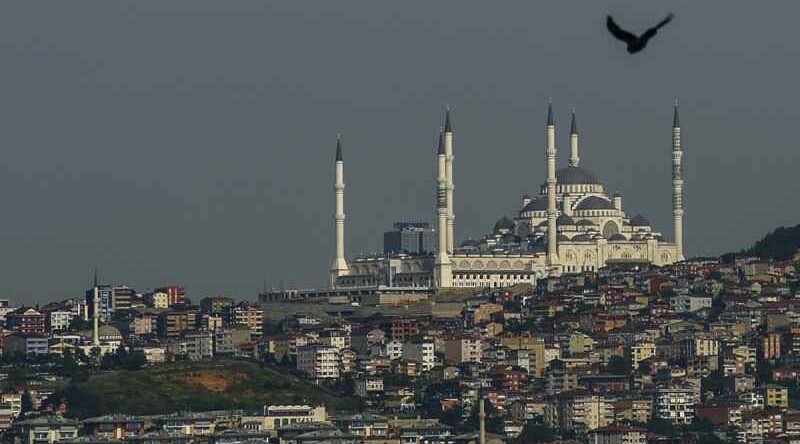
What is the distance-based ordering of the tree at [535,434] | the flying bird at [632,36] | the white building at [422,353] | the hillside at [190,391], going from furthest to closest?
the white building at [422,353] → the hillside at [190,391] → the tree at [535,434] → the flying bird at [632,36]

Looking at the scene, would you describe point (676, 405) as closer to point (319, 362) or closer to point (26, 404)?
point (319, 362)

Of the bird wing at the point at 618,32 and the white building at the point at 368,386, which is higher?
the white building at the point at 368,386

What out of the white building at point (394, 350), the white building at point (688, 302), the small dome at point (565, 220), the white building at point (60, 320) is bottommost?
the white building at point (394, 350)

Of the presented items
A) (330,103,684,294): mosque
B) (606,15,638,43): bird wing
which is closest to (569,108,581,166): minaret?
(330,103,684,294): mosque

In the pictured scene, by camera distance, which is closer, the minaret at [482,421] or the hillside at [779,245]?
the minaret at [482,421]

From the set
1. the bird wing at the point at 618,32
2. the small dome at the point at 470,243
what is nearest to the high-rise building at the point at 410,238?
the small dome at the point at 470,243

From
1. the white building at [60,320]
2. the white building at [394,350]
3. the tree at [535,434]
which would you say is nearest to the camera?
the tree at [535,434]

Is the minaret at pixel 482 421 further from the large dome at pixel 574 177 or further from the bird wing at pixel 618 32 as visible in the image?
the bird wing at pixel 618 32

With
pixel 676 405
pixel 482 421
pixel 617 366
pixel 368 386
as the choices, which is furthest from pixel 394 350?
pixel 482 421
